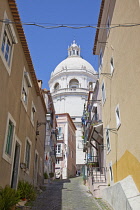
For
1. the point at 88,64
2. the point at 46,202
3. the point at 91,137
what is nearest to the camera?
the point at 46,202

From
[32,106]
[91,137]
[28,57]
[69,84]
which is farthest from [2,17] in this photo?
[69,84]

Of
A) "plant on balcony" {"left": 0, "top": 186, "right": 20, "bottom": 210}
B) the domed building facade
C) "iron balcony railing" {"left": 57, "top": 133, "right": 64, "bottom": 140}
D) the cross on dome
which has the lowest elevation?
"plant on balcony" {"left": 0, "top": 186, "right": 20, "bottom": 210}

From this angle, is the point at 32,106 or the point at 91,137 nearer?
the point at 32,106

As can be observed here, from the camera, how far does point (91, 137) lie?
69.8ft

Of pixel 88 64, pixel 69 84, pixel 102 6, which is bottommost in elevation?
Result: pixel 102 6

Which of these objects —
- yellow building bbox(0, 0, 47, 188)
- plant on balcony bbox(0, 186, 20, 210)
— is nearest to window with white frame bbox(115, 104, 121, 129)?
yellow building bbox(0, 0, 47, 188)

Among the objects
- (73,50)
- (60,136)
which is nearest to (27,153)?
(60,136)

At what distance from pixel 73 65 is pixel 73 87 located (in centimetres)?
596

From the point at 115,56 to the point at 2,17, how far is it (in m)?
6.50

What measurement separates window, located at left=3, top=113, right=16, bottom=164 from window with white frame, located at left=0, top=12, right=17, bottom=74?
2.44 meters

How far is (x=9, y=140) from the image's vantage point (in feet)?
37.9

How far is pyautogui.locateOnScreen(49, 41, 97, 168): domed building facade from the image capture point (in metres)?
54.4

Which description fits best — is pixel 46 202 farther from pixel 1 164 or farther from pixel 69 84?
pixel 69 84

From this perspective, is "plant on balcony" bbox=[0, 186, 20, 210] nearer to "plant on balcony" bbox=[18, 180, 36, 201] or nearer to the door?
"plant on balcony" bbox=[18, 180, 36, 201]
